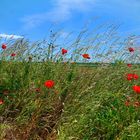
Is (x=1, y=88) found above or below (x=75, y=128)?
above

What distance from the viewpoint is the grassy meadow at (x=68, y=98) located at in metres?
5.50

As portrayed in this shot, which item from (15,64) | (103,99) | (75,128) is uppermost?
(15,64)

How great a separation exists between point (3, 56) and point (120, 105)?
2559mm

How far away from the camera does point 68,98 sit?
6113 mm

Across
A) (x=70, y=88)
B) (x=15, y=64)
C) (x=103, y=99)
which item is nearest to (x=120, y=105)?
(x=103, y=99)

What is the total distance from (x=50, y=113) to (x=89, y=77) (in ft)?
4.03

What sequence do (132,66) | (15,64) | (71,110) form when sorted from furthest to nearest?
(132,66) → (15,64) → (71,110)

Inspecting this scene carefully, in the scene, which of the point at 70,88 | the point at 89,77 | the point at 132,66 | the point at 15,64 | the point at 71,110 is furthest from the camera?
the point at 132,66

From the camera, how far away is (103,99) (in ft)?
20.3

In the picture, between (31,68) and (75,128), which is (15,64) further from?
(75,128)

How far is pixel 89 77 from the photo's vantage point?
6.92m

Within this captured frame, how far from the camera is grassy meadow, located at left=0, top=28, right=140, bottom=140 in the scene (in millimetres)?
5500

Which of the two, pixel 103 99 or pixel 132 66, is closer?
pixel 103 99

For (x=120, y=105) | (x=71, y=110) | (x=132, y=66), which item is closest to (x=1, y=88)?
(x=71, y=110)
